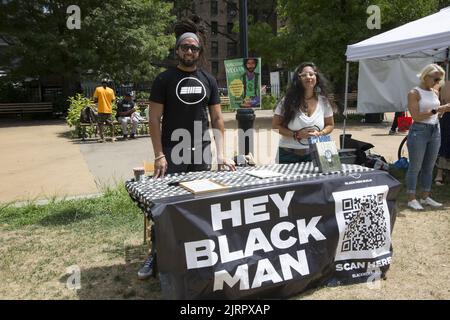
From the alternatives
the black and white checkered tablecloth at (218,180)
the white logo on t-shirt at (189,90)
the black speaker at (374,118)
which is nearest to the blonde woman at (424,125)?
the black and white checkered tablecloth at (218,180)

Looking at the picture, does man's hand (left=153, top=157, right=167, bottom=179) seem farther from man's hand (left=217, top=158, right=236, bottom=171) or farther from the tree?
the tree

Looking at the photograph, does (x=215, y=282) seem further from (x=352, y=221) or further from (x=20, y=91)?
(x=20, y=91)

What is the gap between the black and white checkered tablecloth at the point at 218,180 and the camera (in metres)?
2.96

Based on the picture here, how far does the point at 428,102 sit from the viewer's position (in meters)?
5.08

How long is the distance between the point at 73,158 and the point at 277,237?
7.52 m

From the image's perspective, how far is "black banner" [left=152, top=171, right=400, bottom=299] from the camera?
2.82 meters

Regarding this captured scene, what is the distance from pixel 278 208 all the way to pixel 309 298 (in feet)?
2.51

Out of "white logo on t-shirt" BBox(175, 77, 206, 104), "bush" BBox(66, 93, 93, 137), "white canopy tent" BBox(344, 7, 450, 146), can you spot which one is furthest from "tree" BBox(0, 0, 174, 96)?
"white logo on t-shirt" BBox(175, 77, 206, 104)

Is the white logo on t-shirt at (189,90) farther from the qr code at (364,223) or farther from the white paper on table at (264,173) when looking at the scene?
the qr code at (364,223)

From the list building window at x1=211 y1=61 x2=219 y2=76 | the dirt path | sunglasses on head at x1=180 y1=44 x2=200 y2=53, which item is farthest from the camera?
building window at x1=211 y1=61 x2=219 y2=76

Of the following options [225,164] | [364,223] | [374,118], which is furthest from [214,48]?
[364,223]

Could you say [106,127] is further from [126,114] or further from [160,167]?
[160,167]

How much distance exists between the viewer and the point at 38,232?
4859mm

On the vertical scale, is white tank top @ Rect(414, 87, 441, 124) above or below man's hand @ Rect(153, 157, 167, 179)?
above
